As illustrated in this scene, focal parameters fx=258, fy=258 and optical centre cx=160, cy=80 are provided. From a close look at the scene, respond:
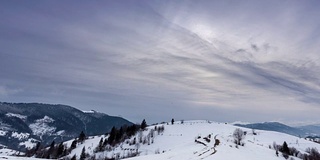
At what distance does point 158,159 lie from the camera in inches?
1441

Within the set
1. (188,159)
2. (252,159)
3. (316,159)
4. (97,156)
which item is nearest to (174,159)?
(188,159)

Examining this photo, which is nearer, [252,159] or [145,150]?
[252,159]

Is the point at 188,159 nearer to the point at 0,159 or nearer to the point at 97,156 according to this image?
the point at 0,159

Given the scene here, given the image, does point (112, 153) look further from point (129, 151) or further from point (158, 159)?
point (158, 159)

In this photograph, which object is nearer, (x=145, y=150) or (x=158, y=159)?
(x=158, y=159)

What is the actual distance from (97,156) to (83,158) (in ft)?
33.4

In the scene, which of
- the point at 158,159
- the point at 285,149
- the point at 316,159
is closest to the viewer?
the point at 158,159

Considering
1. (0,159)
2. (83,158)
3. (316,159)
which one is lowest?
(83,158)

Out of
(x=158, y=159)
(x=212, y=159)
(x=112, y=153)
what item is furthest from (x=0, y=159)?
(x=112, y=153)

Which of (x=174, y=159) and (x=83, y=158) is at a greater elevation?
(x=174, y=159)

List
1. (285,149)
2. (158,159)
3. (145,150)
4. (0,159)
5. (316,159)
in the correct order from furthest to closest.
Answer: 1. (145,150)
2. (316,159)
3. (285,149)
4. (158,159)
5. (0,159)

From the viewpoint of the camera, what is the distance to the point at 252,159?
3803cm

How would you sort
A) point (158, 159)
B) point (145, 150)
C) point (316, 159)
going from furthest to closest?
point (145, 150), point (316, 159), point (158, 159)

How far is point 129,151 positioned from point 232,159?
532 ft
